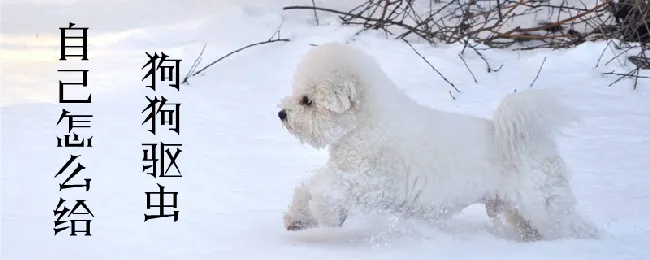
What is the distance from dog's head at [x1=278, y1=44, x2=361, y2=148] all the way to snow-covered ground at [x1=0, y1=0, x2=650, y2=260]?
0.44 m

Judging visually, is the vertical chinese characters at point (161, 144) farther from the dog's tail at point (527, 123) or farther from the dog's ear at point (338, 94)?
the dog's tail at point (527, 123)

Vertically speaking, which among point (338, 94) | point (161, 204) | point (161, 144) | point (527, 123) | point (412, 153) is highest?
point (338, 94)

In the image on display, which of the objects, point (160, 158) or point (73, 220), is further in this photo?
point (160, 158)

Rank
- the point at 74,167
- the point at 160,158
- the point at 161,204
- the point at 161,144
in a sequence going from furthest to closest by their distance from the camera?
the point at 161,144
the point at 160,158
the point at 74,167
the point at 161,204

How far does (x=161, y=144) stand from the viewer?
238 inches

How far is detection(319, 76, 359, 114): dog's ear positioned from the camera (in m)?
4.23

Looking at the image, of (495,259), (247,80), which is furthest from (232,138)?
(495,259)

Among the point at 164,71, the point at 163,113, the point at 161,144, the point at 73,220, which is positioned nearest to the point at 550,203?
the point at 73,220

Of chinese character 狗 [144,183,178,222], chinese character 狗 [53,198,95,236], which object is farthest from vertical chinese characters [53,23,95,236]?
chinese character 狗 [144,183,178,222]

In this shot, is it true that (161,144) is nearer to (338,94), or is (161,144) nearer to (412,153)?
(338,94)

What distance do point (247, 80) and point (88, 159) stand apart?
6.91ft

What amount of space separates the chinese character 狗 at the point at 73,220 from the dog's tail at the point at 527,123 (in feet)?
6.25

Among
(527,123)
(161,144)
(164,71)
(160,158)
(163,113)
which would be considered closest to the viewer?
(527,123)

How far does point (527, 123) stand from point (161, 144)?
2.59m
